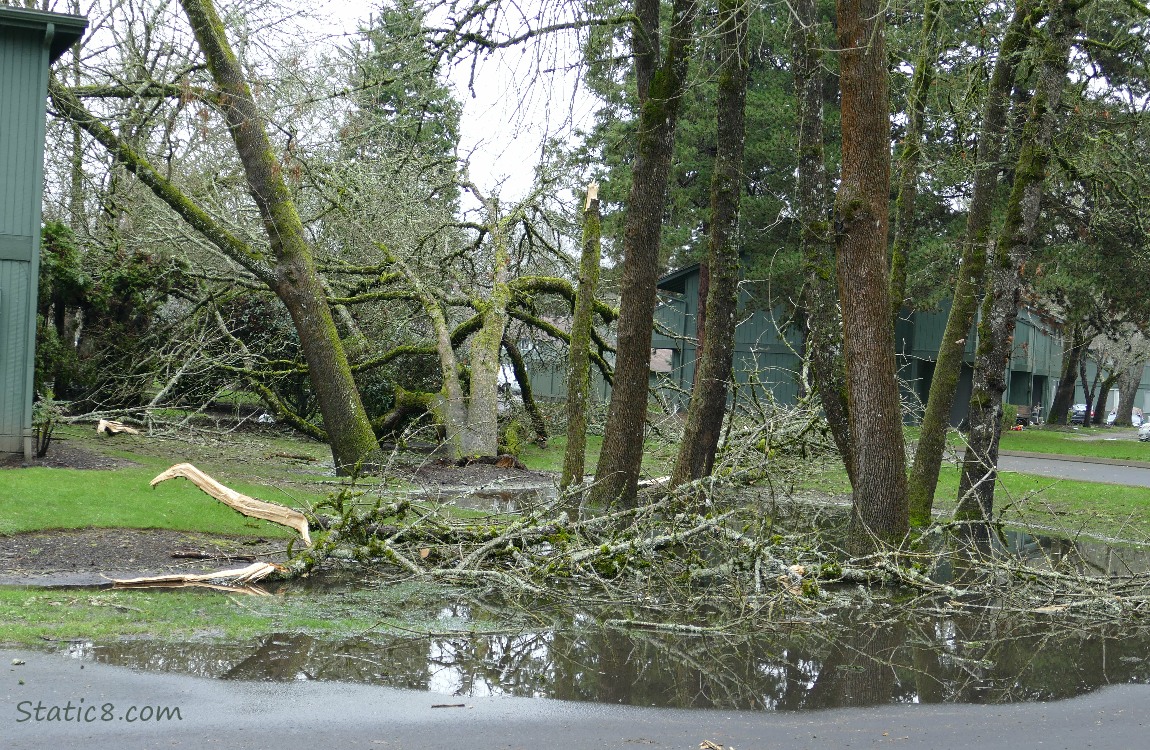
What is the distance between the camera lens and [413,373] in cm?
1984

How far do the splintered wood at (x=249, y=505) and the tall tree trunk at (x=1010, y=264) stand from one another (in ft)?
23.7

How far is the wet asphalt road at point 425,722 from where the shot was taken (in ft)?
14.8

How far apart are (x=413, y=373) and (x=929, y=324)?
21.4 meters

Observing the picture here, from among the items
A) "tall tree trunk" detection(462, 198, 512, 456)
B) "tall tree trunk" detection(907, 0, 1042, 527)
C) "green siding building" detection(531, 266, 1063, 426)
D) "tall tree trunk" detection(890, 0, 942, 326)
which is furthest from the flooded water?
"green siding building" detection(531, 266, 1063, 426)

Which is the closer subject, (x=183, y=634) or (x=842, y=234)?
(x=183, y=634)

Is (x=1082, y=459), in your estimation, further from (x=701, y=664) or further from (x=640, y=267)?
(x=701, y=664)

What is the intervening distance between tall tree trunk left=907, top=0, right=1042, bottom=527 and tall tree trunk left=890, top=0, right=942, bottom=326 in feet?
2.28

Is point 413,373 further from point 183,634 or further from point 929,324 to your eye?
point 929,324

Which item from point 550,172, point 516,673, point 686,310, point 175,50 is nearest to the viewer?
point 516,673

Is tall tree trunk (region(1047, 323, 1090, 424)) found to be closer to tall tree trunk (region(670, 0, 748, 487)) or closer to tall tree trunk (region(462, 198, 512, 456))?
tall tree trunk (region(462, 198, 512, 456))

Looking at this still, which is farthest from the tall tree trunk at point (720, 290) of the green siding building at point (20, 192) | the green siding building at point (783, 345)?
the green siding building at point (783, 345)

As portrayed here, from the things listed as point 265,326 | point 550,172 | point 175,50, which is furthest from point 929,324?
point 175,50

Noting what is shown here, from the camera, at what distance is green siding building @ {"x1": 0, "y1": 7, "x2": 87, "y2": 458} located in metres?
11.4

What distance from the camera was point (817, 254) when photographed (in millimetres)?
9508
